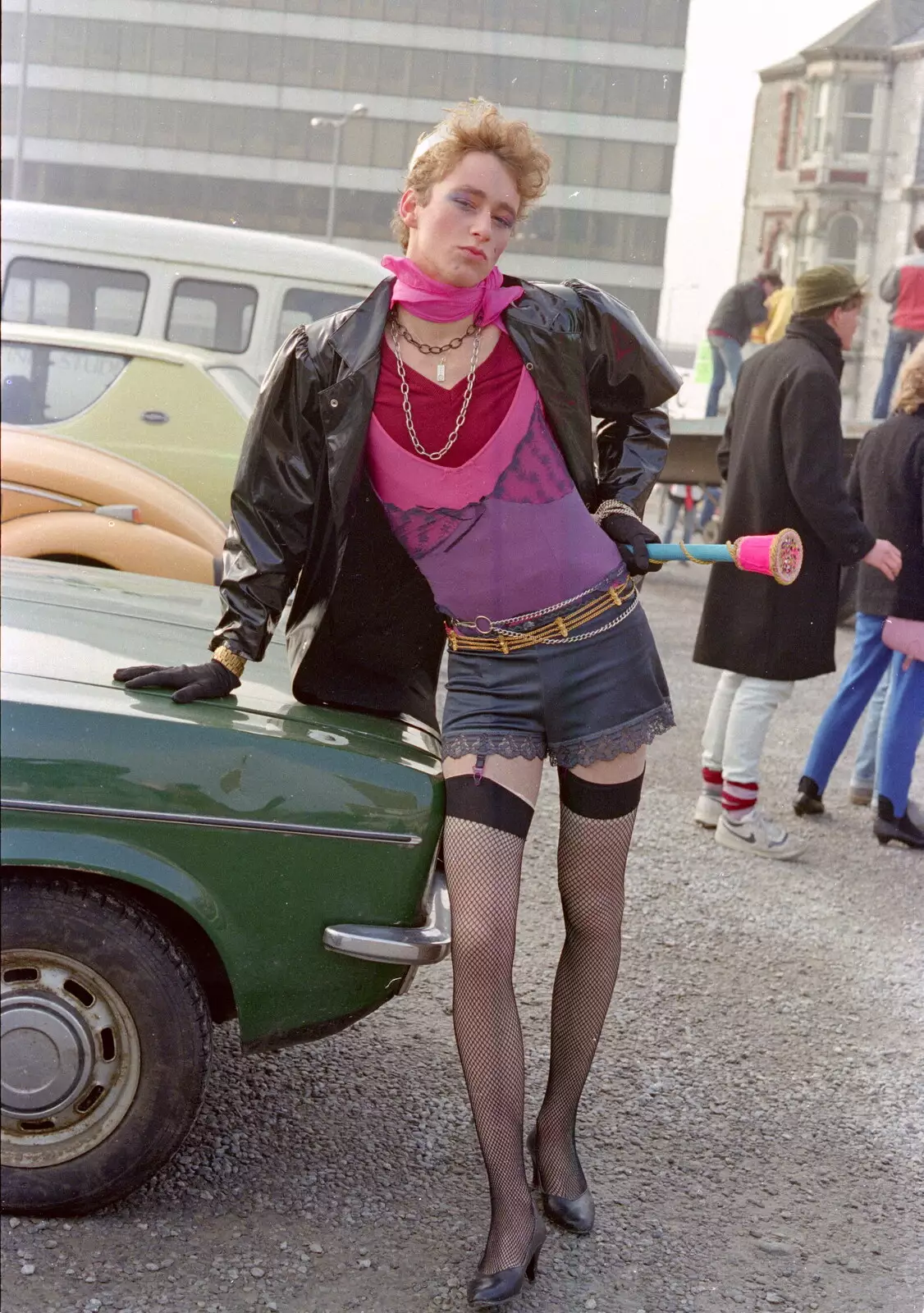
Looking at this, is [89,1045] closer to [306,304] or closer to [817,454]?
[817,454]

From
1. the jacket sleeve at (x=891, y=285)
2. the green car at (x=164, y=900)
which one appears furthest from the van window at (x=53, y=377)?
the green car at (x=164, y=900)

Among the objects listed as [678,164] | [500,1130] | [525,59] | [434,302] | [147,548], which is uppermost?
[525,59]

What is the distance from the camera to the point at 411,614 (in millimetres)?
2678

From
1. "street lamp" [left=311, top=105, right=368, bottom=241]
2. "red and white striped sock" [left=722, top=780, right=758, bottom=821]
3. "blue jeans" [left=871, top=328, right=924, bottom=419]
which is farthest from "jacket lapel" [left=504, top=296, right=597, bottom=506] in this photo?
"blue jeans" [left=871, top=328, right=924, bottom=419]

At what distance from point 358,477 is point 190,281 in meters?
6.75

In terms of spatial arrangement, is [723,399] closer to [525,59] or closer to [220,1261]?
[525,59]

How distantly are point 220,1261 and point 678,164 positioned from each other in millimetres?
2471

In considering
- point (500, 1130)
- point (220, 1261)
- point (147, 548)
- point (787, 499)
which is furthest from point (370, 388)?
point (147, 548)

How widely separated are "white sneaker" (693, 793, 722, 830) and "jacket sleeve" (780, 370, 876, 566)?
3.63 feet

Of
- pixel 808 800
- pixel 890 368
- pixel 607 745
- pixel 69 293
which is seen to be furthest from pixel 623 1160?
pixel 69 293

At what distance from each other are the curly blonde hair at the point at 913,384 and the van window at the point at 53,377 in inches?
121

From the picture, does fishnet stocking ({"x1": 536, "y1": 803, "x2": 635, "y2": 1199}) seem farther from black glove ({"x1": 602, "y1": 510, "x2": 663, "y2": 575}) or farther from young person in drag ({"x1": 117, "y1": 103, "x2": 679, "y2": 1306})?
black glove ({"x1": 602, "y1": 510, "x2": 663, "y2": 575})

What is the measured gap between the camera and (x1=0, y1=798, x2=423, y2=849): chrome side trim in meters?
2.23

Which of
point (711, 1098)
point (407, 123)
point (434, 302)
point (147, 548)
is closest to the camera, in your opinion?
point (434, 302)
